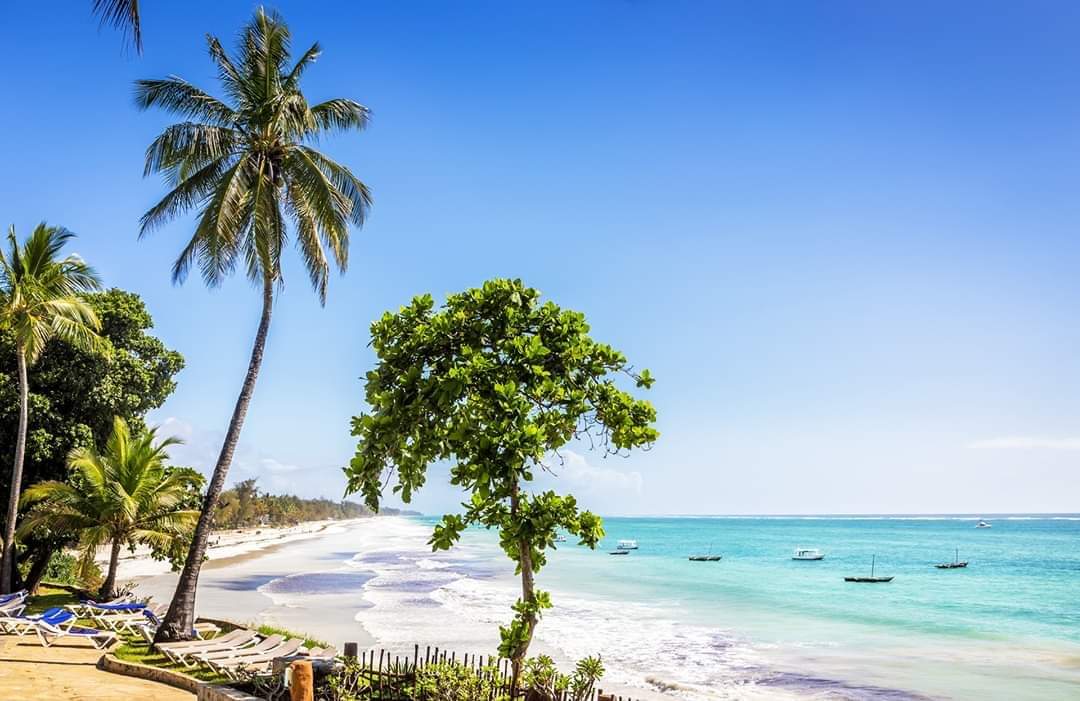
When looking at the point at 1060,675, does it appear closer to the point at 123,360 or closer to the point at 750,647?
the point at 750,647

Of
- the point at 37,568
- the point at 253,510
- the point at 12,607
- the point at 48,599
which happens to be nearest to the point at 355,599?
the point at 37,568

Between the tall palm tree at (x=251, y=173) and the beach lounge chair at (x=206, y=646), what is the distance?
1.66m

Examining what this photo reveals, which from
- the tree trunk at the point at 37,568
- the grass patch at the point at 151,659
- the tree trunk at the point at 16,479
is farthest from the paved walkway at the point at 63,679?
the tree trunk at the point at 37,568

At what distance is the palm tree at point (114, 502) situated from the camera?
17312 millimetres

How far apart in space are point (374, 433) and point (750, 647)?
67.6 feet

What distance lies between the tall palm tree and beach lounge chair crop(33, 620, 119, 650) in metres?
1.44

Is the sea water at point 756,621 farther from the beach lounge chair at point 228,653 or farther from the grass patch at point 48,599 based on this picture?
the beach lounge chair at point 228,653

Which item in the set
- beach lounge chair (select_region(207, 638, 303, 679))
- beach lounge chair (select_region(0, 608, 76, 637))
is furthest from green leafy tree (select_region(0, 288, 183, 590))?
beach lounge chair (select_region(207, 638, 303, 679))

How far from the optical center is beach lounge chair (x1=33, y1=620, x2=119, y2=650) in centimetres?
1302

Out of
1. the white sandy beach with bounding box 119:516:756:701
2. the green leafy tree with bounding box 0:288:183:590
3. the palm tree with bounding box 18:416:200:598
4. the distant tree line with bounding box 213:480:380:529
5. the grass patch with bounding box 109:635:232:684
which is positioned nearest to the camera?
the grass patch with bounding box 109:635:232:684

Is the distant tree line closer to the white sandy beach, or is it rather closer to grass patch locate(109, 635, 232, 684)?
the white sandy beach

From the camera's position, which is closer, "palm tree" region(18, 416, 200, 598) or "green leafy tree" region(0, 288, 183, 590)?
"palm tree" region(18, 416, 200, 598)

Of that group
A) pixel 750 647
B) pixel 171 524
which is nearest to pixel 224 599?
pixel 171 524

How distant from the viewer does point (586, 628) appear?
26.3 metres
